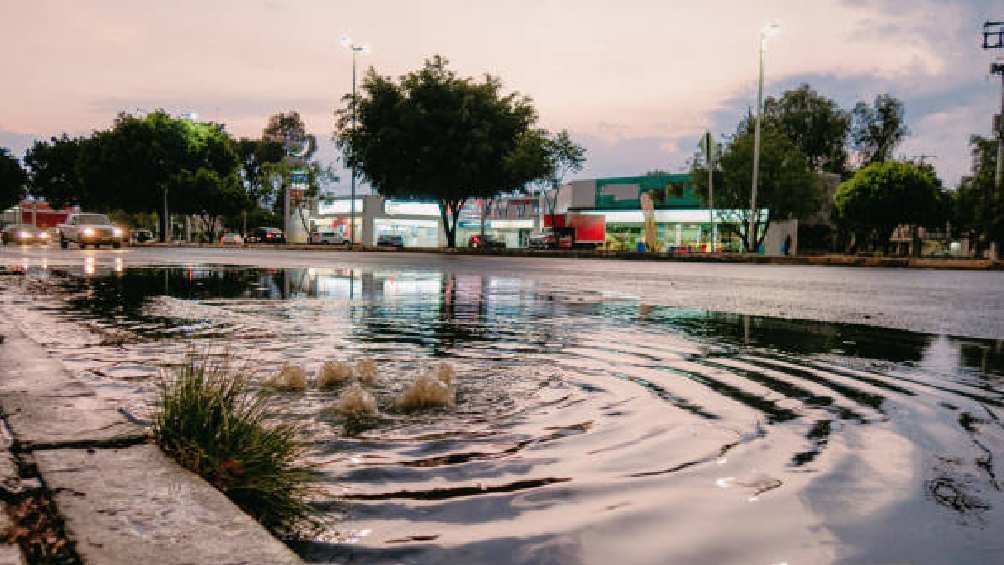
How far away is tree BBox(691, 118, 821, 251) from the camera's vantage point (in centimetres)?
4931

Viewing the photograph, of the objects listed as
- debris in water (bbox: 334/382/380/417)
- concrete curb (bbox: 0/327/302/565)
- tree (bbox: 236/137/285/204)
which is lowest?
debris in water (bbox: 334/382/380/417)

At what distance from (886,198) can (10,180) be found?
250 ft

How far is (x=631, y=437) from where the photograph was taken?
12.1ft

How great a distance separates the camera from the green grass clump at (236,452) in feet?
8.39

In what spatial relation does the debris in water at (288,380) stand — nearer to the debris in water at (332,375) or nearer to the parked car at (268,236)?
the debris in water at (332,375)

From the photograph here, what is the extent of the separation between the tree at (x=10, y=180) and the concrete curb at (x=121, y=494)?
86.3 metres

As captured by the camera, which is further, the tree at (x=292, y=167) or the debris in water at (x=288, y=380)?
the tree at (x=292, y=167)

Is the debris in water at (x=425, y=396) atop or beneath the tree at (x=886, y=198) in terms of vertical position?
beneath

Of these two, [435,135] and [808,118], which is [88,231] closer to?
[435,135]

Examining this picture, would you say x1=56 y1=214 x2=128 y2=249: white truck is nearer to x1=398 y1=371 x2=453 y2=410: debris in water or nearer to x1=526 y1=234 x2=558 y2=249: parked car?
x1=526 y1=234 x2=558 y2=249: parked car

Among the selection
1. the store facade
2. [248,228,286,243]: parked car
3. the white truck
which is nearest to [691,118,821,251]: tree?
the store facade

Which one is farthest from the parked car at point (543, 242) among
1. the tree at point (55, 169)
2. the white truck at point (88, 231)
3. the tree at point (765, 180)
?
the tree at point (55, 169)

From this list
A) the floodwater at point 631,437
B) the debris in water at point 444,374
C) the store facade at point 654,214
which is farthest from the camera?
the store facade at point 654,214

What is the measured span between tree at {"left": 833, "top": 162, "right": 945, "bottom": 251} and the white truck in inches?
1906
